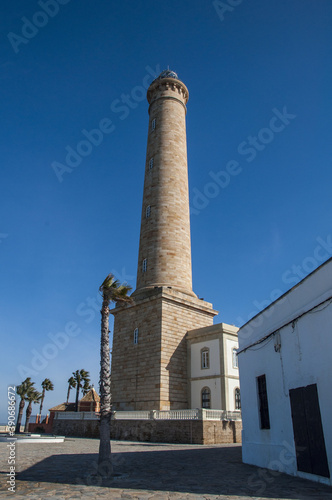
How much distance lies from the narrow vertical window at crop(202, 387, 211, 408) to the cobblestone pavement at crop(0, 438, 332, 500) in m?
11.2

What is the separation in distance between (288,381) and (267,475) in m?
2.16

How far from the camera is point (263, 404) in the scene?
10.2 metres

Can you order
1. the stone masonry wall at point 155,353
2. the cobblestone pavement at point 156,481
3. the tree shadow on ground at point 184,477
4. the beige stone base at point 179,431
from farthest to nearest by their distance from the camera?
the stone masonry wall at point 155,353 < the beige stone base at point 179,431 < the tree shadow on ground at point 184,477 < the cobblestone pavement at point 156,481

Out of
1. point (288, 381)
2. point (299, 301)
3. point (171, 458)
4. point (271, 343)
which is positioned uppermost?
point (299, 301)

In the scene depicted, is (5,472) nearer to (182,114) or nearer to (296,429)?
(296,429)

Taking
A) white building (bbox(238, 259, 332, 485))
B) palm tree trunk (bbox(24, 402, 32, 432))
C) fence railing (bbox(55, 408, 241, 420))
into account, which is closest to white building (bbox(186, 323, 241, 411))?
fence railing (bbox(55, 408, 241, 420))

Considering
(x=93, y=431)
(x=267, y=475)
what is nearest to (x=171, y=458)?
(x=267, y=475)

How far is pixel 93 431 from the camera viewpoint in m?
21.8

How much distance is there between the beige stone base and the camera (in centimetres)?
1712

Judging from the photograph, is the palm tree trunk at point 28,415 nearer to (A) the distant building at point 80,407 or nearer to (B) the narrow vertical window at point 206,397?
(A) the distant building at point 80,407

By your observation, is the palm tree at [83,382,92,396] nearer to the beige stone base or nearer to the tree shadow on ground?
the beige stone base

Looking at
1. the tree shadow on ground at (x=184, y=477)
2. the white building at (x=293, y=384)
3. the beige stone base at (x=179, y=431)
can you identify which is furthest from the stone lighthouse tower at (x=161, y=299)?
the white building at (x=293, y=384)

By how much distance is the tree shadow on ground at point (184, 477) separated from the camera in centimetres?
680

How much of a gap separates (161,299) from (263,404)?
13.2 m
